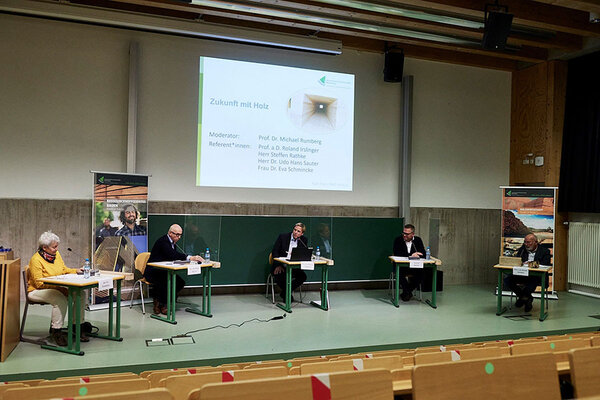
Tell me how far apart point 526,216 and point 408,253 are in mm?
2212

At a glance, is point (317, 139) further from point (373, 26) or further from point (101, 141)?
point (101, 141)

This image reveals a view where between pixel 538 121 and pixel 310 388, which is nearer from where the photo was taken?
pixel 310 388

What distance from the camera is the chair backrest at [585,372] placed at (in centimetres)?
177

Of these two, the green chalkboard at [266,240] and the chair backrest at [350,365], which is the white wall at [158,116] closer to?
the green chalkboard at [266,240]

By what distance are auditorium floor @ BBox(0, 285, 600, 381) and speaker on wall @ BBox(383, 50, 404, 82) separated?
3650mm

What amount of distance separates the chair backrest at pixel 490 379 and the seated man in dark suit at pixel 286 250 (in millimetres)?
4898

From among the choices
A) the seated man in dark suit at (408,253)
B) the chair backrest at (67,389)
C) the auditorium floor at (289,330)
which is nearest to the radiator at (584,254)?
the auditorium floor at (289,330)

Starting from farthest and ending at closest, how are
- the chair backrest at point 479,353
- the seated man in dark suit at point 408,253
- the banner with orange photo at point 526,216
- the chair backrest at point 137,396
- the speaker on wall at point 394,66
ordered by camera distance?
the speaker on wall at point 394,66
the banner with orange photo at point 526,216
the seated man in dark suit at point 408,253
the chair backrest at point 479,353
the chair backrest at point 137,396

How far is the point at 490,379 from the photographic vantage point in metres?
1.64

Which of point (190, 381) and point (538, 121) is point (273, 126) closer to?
point (538, 121)

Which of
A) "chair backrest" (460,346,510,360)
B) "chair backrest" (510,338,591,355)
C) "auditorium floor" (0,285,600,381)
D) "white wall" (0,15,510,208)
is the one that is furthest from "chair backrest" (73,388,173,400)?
"white wall" (0,15,510,208)

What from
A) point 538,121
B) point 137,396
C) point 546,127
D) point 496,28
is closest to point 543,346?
point 137,396

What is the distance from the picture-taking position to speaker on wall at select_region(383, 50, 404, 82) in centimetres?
776

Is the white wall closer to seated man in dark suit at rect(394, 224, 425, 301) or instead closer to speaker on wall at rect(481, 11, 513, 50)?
seated man in dark suit at rect(394, 224, 425, 301)
